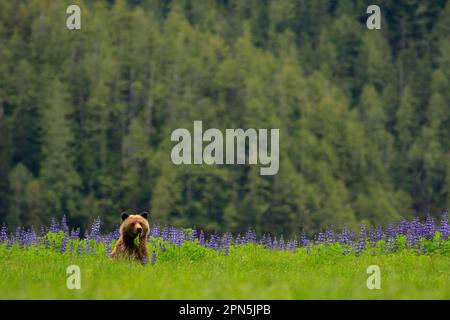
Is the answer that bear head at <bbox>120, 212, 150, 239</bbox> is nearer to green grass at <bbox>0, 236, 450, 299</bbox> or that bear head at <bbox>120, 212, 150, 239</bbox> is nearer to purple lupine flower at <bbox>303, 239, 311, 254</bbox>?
green grass at <bbox>0, 236, 450, 299</bbox>

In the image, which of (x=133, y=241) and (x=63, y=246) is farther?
(x=63, y=246)

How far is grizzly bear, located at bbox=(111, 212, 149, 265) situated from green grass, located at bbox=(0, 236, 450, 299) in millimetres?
293

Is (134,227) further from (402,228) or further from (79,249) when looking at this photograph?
(402,228)

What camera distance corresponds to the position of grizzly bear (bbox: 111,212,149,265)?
48.8 ft

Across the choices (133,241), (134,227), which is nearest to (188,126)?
(133,241)

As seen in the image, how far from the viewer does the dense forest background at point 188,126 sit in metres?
89.9

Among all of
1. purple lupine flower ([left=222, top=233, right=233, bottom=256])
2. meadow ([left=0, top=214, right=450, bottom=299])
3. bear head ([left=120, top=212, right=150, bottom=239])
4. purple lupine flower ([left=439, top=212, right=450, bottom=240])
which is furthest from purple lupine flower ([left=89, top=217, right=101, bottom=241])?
purple lupine flower ([left=439, top=212, right=450, bottom=240])

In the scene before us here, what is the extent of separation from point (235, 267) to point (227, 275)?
1.33 meters

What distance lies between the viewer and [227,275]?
13516mm

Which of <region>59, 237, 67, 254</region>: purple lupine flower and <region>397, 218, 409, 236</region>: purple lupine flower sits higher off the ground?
<region>397, 218, 409, 236</region>: purple lupine flower

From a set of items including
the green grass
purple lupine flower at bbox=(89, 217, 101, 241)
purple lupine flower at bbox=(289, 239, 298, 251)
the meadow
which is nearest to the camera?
the green grass

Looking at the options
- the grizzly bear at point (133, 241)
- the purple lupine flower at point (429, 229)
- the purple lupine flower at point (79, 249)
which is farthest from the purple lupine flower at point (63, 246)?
the purple lupine flower at point (429, 229)

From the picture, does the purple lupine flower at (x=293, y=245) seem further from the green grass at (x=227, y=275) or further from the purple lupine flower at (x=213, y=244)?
the purple lupine flower at (x=213, y=244)

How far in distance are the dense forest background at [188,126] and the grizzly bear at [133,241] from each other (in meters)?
67.2
